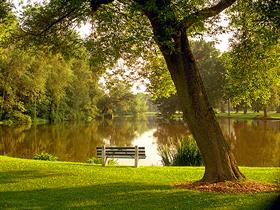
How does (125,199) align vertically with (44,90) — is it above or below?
below

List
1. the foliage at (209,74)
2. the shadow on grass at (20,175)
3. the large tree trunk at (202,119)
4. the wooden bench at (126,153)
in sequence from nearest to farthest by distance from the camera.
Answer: the large tree trunk at (202,119)
the shadow on grass at (20,175)
the wooden bench at (126,153)
the foliage at (209,74)

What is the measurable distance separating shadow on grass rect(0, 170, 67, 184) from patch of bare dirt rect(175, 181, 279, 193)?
16.5 feet

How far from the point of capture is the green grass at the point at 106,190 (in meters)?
10.2

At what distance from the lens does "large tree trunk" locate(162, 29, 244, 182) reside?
1285 centimetres

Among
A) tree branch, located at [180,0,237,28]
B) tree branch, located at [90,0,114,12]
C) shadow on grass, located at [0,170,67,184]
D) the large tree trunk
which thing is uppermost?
tree branch, located at [90,0,114,12]

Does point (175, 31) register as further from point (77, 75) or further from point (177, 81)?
point (77, 75)

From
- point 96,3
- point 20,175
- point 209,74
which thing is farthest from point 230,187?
point 209,74

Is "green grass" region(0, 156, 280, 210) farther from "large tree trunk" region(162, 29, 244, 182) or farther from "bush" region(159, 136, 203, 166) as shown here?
"bush" region(159, 136, 203, 166)

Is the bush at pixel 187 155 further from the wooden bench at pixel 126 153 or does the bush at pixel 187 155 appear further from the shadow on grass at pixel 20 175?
the shadow on grass at pixel 20 175

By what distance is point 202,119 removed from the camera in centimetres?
1293

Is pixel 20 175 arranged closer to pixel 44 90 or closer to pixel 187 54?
pixel 187 54

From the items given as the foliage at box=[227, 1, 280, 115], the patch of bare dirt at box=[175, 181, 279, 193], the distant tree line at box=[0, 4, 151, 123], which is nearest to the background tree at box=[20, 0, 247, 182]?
the patch of bare dirt at box=[175, 181, 279, 193]

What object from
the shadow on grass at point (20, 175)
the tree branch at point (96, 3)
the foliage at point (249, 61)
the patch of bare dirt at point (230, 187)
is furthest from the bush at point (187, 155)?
the tree branch at point (96, 3)

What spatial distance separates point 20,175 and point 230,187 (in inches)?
287
